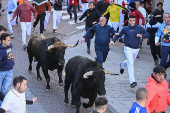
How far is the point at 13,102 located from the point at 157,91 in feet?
9.33

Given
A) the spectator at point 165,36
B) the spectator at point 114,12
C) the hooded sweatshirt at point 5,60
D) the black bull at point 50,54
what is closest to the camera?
the hooded sweatshirt at point 5,60

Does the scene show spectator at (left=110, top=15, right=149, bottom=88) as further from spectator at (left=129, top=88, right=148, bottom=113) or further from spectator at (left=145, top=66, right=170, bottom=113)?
spectator at (left=129, top=88, right=148, bottom=113)

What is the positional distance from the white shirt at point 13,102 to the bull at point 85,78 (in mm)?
1822

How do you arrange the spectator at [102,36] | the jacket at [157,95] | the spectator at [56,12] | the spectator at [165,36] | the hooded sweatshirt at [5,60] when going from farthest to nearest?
the spectator at [56,12]
the spectator at [102,36]
the spectator at [165,36]
the hooded sweatshirt at [5,60]
the jacket at [157,95]

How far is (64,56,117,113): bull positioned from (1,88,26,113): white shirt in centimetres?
182

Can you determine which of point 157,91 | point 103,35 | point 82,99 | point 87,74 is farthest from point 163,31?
point 157,91

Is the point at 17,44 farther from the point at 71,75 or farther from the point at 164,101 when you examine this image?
the point at 164,101

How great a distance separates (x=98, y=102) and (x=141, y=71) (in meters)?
6.98

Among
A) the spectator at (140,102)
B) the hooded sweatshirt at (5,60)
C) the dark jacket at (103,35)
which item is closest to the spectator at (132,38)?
the dark jacket at (103,35)

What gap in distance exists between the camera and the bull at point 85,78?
7672 mm

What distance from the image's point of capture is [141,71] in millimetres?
12148

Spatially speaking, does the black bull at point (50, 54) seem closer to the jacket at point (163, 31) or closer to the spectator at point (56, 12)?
the jacket at point (163, 31)

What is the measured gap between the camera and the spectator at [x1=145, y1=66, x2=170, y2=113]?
6551mm

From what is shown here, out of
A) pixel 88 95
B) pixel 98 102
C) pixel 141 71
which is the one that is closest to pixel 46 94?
pixel 88 95
